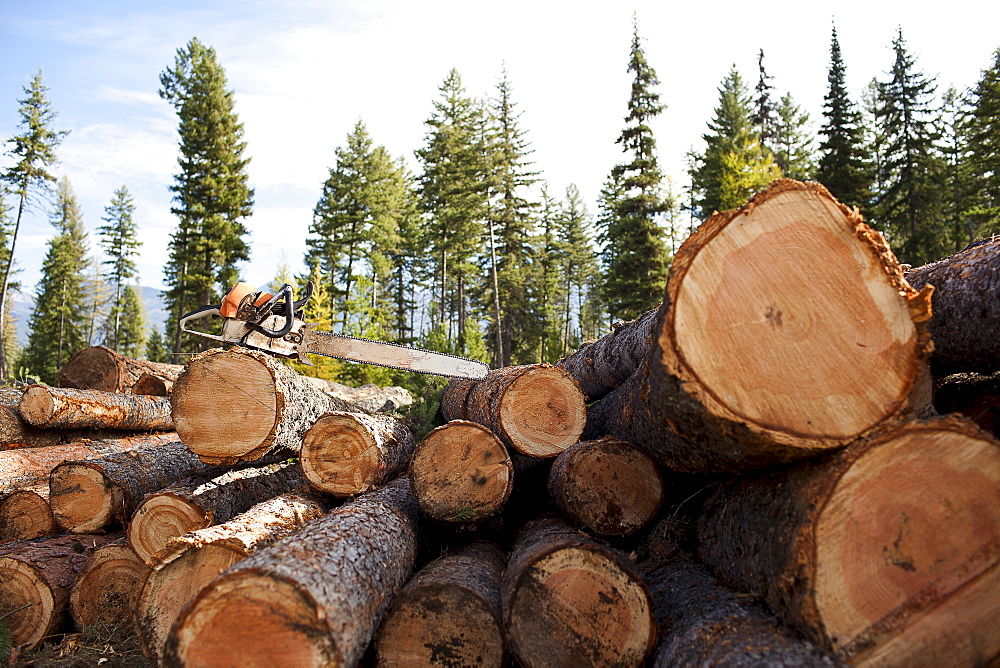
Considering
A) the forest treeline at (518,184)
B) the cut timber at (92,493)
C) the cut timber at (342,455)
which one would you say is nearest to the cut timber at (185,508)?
the cut timber at (92,493)

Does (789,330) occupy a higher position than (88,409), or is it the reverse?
(789,330)

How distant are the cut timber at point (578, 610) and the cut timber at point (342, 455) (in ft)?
4.42

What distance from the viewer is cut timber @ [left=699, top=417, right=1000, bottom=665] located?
1.62 meters

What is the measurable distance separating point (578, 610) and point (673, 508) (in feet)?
3.31

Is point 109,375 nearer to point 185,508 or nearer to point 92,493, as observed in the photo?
point 92,493

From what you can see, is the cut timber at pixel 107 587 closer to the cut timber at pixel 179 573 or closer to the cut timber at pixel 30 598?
the cut timber at pixel 30 598

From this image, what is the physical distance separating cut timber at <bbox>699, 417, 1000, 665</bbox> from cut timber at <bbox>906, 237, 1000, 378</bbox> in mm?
739

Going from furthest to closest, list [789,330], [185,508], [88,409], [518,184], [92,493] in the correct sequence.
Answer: [518,184] → [88,409] → [92,493] → [185,508] → [789,330]

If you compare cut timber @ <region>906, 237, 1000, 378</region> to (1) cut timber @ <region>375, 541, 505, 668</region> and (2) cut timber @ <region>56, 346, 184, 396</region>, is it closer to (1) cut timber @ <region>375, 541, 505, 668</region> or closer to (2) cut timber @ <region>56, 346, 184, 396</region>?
(1) cut timber @ <region>375, 541, 505, 668</region>

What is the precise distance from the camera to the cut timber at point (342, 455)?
3.21 meters

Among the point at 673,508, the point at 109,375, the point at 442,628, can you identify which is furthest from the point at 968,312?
the point at 109,375

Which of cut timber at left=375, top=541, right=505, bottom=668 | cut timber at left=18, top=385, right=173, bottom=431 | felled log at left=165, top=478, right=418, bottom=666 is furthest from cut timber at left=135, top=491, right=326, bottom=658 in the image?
cut timber at left=18, top=385, right=173, bottom=431

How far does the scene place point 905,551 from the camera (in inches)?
65.0

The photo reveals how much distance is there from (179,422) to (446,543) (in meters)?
1.70
